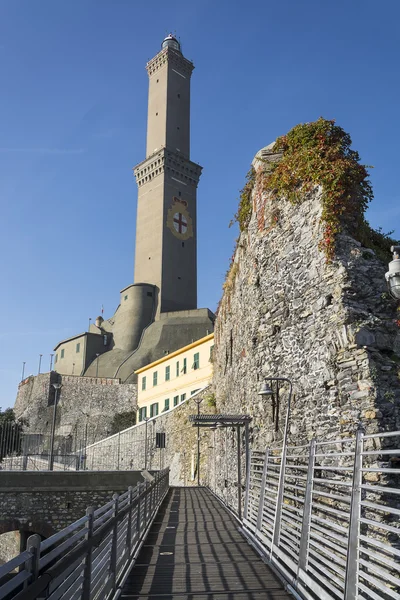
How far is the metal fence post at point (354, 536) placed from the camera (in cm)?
397

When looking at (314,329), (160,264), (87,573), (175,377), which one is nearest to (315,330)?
(314,329)

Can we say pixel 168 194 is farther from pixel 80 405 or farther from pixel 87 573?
pixel 87 573

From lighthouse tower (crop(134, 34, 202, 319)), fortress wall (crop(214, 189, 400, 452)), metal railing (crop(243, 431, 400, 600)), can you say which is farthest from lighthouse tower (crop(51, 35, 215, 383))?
metal railing (crop(243, 431, 400, 600))

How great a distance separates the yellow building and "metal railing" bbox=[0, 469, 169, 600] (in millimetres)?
23020

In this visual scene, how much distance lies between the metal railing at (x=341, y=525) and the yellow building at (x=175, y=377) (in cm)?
2139

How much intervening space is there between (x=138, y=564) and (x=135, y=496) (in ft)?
3.57

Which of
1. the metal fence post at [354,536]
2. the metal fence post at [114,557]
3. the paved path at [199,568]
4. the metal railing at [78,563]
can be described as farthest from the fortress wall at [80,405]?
the metal fence post at [354,536]

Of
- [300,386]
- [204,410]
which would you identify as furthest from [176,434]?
[300,386]

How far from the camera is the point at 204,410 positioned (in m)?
23.6

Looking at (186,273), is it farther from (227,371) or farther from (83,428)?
(227,371)

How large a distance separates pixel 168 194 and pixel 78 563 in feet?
185

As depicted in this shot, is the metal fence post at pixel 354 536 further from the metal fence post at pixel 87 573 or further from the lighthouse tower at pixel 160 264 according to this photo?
the lighthouse tower at pixel 160 264

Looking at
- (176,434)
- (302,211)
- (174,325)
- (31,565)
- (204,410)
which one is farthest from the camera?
(174,325)

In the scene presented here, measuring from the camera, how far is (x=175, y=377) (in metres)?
36.0
